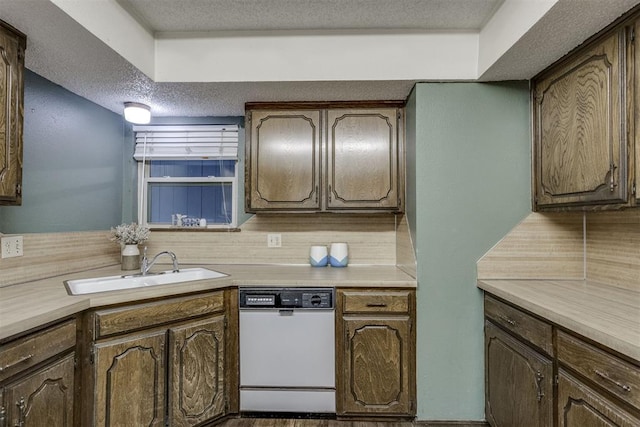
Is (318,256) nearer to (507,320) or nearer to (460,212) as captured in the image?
(460,212)

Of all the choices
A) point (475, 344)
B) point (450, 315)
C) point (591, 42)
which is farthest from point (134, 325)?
point (591, 42)

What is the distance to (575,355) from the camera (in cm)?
129

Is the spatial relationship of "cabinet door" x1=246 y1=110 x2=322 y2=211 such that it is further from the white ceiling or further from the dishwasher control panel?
the dishwasher control panel

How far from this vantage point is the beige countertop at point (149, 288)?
52.8 inches

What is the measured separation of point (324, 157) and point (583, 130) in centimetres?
144

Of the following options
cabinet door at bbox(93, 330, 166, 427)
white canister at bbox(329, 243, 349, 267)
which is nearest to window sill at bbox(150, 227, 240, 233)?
white canister at bbox(329, 243, 349, 267)

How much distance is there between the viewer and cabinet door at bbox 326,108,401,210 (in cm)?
240

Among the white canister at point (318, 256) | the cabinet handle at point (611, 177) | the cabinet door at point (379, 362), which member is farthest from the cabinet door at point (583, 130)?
the white canister at point (318, 256)

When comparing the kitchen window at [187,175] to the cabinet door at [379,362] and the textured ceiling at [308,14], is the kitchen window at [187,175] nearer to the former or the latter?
the textured ceiling at [308,14]

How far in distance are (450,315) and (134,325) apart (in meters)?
1.74

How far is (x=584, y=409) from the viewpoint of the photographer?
48.6 inches

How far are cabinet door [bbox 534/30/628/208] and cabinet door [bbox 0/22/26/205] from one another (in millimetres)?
2573

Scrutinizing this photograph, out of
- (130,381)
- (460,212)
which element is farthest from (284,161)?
(130,381)

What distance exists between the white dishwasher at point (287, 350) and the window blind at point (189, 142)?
1.27 m
